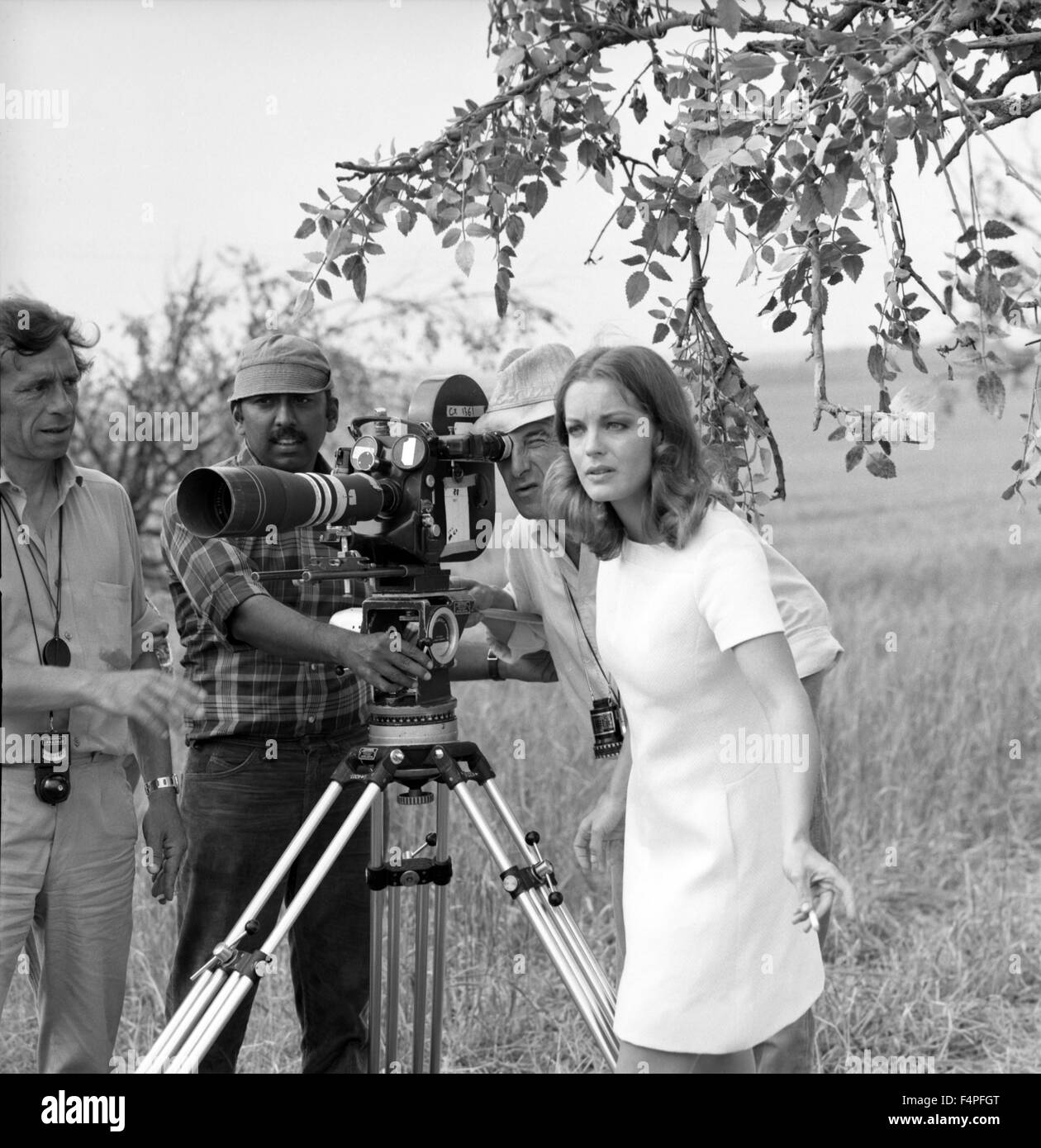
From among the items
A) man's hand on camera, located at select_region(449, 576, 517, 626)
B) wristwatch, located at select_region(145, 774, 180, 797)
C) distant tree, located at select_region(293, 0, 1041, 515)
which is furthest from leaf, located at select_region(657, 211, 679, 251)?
wristwatch, located at select_region(145, 774, 180, 797)

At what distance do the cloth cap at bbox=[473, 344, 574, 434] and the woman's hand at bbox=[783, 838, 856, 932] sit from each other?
1.08 m

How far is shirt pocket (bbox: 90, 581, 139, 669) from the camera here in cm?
238

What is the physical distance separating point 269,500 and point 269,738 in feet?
2.55

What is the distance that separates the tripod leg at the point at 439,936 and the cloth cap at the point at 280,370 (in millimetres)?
899

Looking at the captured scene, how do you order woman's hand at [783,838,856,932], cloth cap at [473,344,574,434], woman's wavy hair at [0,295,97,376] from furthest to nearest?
1. cloth cap at [473,344,574,434]
2. woman's wavy hair at [0,295,97,376]
3. woman's hand at [783,838,856,932]

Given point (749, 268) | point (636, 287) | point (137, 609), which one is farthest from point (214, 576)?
point (749, 268)

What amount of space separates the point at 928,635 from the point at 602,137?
137 inches

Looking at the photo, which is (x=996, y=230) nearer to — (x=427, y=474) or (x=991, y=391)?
(x=991, y=391)

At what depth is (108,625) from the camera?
241 cm

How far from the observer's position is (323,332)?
520 centimetres

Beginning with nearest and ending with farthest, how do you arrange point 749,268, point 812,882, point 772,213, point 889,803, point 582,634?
point 812,882 → point 749,268 → point 772,213 → point 582,634 → point 889,803

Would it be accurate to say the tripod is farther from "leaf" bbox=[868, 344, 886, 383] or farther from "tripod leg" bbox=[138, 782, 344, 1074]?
"leaf" bbox=[868, 344, 886, 383]
